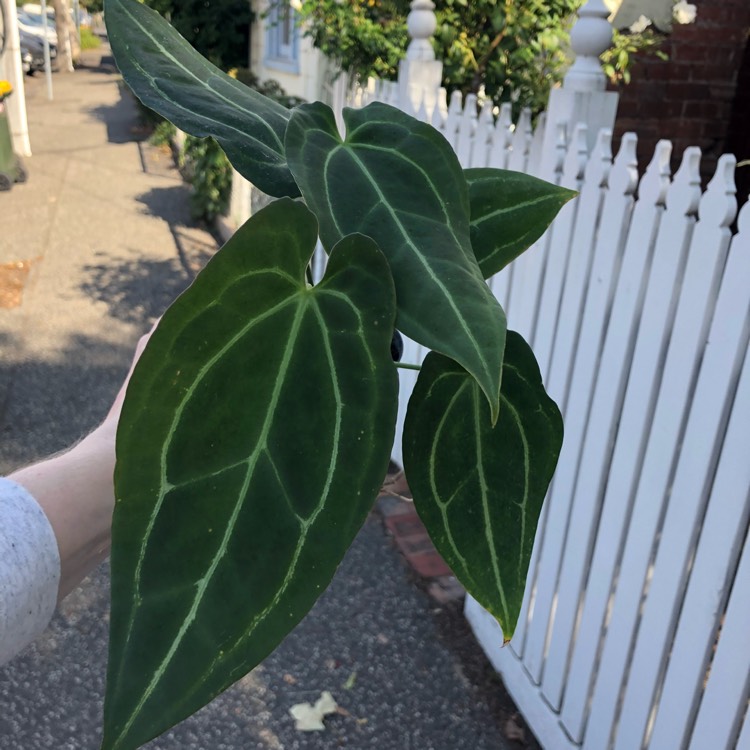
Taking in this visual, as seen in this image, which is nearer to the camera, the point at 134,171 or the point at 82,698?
the point at 82,698

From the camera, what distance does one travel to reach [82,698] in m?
2.70

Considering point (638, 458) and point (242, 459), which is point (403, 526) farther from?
A: point (242, 459)

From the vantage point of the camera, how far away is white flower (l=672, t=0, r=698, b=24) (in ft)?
14.9

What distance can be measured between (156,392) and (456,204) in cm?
28

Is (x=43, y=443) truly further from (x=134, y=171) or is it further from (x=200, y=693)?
(x=134, y=171)

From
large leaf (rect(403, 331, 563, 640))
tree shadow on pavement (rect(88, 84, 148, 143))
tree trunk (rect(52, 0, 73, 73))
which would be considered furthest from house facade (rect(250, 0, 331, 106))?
tree trunk (rect(52, 0, 73, 73))

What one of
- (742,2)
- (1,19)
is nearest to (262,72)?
(1,19)

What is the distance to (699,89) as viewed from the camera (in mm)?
4836

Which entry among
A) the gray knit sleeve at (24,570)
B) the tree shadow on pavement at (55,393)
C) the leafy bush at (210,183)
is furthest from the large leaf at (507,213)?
the leafy bush at (210,183)

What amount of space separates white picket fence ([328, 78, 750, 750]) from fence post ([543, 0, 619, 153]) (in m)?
0.10

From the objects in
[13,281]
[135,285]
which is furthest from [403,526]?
[13,281]

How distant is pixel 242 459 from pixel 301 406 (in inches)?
2.1

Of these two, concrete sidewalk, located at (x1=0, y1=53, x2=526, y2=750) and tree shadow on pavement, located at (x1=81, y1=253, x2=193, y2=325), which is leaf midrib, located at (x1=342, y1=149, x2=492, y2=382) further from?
tree shadow on pavement, located at (x1=81, y1=253, x2=193, y2=325)

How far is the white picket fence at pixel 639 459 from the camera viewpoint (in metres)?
1.84
